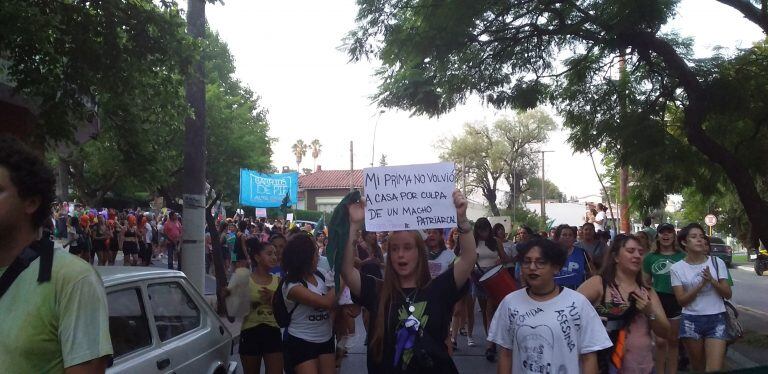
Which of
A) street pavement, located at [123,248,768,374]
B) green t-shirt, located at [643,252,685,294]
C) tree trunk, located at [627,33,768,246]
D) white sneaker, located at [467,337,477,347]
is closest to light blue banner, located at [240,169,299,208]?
street pavement, located at [123,248,768,374]

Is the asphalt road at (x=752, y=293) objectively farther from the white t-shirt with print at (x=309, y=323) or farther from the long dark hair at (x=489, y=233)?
the white t-shirt with print at (x=309, y=323)

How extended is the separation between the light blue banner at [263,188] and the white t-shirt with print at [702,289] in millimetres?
14757

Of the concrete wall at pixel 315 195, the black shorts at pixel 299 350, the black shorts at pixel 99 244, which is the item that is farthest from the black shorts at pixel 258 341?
the concrete wall at pixel 315 195

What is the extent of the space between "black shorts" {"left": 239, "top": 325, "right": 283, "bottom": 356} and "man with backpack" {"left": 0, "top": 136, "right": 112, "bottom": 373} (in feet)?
12.2

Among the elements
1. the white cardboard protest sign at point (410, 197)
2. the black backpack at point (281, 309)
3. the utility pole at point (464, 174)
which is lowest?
the black backpack at point (281, 309)

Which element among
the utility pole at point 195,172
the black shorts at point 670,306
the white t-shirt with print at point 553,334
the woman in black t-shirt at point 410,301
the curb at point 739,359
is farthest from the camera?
the utility pole at point 195,172

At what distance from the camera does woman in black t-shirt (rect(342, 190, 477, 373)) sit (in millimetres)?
3605

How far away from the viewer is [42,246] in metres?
2.09

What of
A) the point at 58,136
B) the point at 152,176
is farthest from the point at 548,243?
the point at 152,176

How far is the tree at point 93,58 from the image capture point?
20.9 ft

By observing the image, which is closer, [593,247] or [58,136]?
[58,136]

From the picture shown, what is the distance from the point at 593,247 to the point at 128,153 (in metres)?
6.71

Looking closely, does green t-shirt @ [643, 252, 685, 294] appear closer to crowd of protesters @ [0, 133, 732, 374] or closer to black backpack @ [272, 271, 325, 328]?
crowd of protesters @ [0, 133, 732, 374]

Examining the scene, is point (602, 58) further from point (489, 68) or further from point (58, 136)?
point (58, 136)
